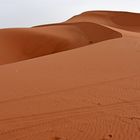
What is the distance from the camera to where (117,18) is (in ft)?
79.2

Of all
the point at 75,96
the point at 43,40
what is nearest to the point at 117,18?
the point at 43,40

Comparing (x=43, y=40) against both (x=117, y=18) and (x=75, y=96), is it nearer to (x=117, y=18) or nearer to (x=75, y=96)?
(x=117, y=18)

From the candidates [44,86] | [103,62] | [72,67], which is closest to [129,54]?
[103,62]

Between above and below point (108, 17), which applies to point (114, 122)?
above

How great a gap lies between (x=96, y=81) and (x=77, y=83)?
0.40 meters

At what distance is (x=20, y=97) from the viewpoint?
5531mm

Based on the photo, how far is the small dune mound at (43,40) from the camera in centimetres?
1535

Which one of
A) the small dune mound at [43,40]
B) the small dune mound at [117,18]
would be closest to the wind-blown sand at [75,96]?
the small dune mound at [43,40]

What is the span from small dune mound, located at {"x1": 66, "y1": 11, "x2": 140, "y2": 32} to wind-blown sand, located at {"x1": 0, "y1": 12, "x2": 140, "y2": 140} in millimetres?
12007

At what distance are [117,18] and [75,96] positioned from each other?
19362 mm

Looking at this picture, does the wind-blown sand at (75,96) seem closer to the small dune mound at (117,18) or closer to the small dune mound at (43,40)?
the small dune mound at (43,40)

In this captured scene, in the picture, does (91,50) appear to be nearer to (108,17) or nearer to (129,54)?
(129,54)

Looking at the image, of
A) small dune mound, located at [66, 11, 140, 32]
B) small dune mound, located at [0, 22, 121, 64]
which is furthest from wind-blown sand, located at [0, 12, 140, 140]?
small dune mound, located at [66, 11, 140, 32]

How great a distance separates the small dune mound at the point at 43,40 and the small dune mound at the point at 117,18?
5.72 m
